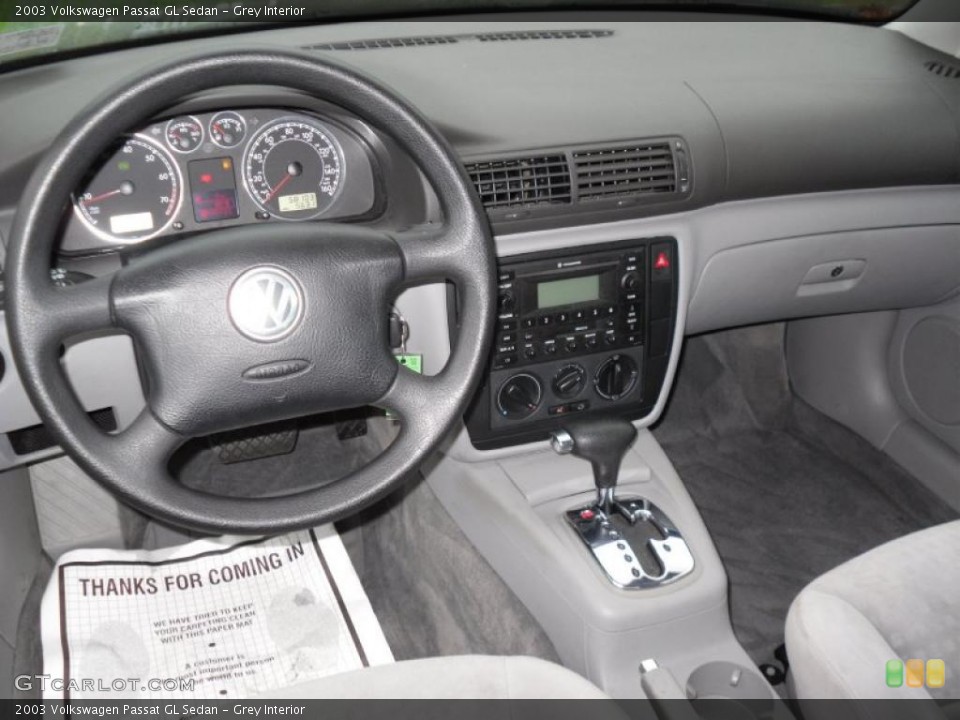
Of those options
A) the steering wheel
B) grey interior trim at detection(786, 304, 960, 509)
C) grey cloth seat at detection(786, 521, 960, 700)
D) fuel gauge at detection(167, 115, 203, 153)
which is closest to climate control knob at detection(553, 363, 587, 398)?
the steering wheel

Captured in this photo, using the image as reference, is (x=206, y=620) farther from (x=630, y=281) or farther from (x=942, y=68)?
(x=942, y=68)

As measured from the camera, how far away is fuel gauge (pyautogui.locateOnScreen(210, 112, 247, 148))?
1283 millimetres

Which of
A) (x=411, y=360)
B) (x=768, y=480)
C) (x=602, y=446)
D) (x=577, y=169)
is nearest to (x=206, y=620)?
(x=411, y=360)

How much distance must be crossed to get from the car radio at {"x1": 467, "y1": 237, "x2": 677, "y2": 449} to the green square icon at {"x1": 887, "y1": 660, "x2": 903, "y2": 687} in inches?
26.4

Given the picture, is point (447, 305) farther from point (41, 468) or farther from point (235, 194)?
point (41, 468)

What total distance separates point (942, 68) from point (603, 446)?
103 cm

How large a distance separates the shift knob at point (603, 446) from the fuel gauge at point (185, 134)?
70cm

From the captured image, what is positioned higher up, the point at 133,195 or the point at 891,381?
the point at 133,195

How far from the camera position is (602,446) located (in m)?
1.47

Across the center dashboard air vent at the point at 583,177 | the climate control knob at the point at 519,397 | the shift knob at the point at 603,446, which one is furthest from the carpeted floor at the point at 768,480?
the center dashboard air vent at the point at 583,177

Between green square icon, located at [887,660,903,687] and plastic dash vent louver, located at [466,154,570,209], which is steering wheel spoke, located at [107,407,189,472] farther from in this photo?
green square icon, located at [887,660,903,687]

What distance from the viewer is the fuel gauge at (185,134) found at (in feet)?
4.13

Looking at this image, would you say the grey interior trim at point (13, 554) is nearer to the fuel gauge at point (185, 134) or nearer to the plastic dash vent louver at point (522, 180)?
the fuel gauge at point (185, 134)

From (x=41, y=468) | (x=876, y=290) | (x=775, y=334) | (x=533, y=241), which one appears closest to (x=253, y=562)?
(x=41, y=468)
